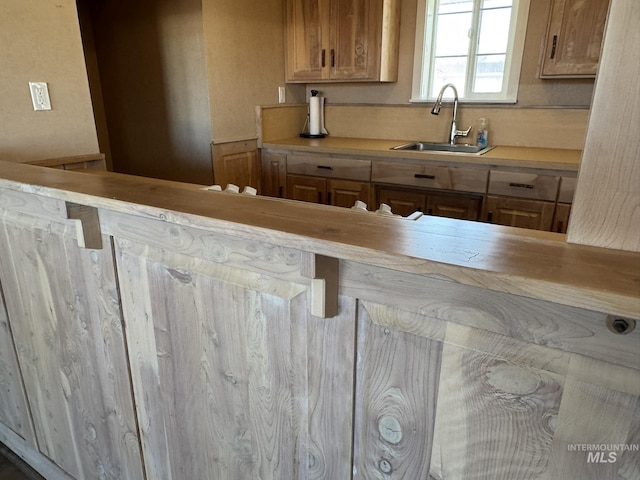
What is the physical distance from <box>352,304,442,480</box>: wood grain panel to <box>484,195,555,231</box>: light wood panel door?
2.08m

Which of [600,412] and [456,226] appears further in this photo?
[456,226]

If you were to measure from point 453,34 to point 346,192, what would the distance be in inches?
55.6

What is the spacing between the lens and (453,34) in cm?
321

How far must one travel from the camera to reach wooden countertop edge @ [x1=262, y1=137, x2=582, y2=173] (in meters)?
2.50

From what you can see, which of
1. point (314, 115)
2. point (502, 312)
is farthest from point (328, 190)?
point (502, 312)

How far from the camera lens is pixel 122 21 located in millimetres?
3490

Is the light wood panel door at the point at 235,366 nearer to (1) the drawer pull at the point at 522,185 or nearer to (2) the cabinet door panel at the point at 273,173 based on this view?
(1) the drawer pull at the point at 522,185

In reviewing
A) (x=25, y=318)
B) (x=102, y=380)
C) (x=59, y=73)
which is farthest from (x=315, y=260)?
(x=59, y=73)

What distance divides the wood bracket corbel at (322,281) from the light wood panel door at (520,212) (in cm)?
213

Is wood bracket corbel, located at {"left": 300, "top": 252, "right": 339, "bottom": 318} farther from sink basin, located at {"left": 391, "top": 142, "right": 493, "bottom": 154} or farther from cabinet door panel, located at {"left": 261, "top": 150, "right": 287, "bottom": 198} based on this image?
cabinet door panel, located at {"left": 261, "top": 150, "right": 287, "bottom": 198}

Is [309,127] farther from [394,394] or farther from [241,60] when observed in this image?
[394,394]

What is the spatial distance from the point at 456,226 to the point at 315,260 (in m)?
0.26

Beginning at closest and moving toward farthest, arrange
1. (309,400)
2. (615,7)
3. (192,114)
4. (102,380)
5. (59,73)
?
(615,7), (309,400), (102,380), (59,73), (192,114)

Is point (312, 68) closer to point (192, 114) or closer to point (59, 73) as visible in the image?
point (192, 114)
